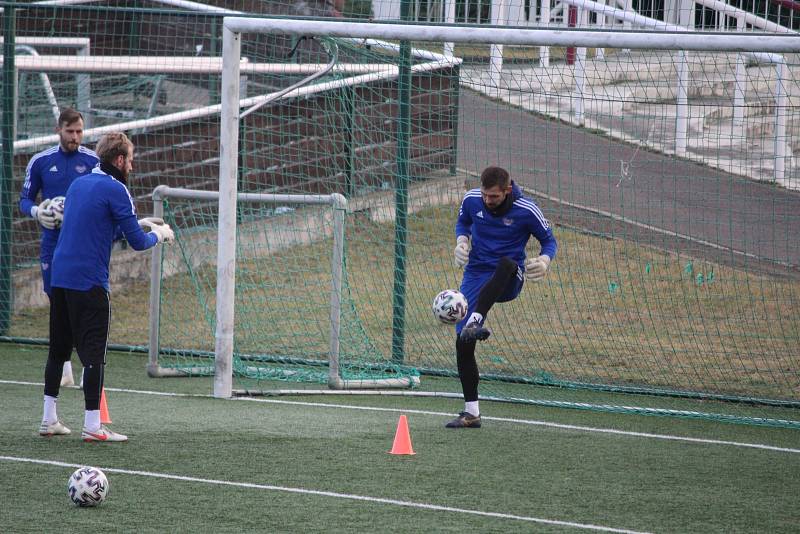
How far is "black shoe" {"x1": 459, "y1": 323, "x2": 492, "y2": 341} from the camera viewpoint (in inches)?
286

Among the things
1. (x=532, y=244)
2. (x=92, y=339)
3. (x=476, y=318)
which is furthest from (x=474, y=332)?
(x=532, y=244)

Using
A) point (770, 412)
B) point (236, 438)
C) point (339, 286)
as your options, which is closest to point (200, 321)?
point (339, 286)

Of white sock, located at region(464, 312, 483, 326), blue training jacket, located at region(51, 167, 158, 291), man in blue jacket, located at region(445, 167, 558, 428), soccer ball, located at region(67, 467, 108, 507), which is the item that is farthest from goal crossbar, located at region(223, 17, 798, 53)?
soccer ball, located at region(67, 467, 108, 507)

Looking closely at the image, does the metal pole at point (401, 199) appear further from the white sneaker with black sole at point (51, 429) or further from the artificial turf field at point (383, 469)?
the white sneaker with black sole at point (51, 429)

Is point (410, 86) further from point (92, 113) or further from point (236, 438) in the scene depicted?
point (92, 113)

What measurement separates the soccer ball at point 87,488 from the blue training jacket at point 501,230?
3.27m

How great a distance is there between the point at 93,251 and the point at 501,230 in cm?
267

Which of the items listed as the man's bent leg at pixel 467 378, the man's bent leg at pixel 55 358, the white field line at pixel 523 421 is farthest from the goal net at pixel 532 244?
the man's bent leg at pixel 55 358

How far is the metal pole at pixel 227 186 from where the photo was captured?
854 centimetres

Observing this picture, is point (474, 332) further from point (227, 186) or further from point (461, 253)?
point (227, 186)

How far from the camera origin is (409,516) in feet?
17.6

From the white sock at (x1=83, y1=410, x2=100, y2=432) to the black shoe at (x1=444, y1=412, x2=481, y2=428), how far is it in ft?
7.69

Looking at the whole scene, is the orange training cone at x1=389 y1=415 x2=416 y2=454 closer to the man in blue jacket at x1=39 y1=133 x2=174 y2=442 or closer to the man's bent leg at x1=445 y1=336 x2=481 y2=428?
the man's bent leg at x1=445 y1=336 x2=481 y2=428

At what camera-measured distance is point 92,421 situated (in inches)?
269
